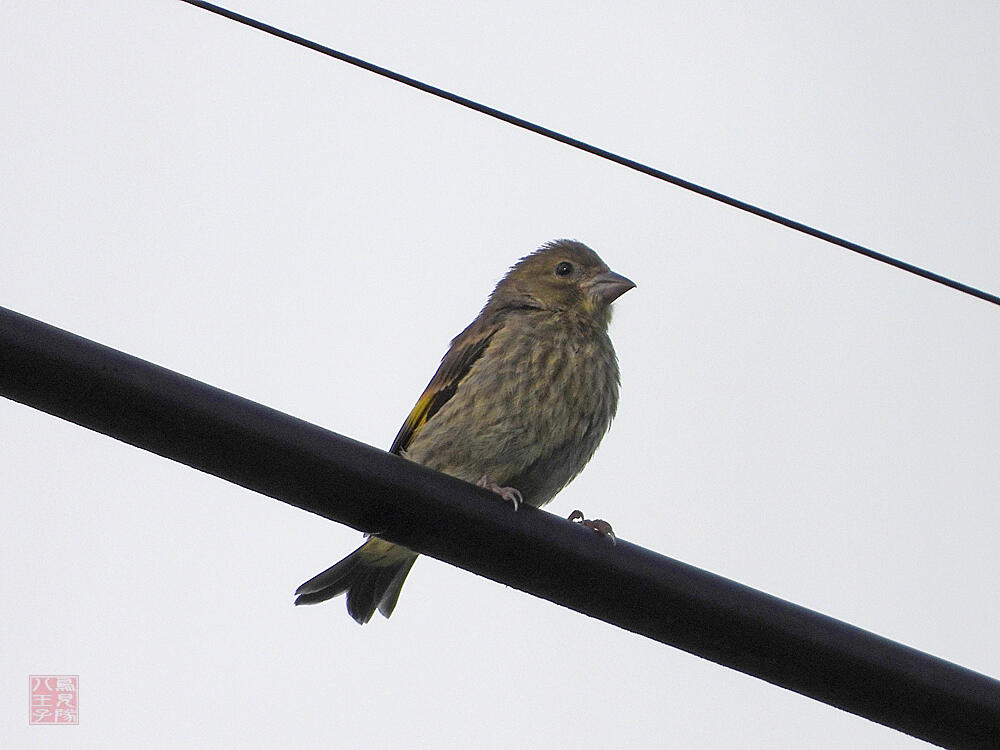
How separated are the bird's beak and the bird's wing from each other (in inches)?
22.3

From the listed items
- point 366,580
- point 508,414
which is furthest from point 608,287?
point 366,580

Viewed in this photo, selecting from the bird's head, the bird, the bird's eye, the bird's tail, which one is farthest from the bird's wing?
the bird's eye

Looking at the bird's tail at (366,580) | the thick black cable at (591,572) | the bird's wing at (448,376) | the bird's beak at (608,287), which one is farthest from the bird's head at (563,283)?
the thick black cable at (591,572)

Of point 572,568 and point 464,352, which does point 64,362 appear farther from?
point 464,352

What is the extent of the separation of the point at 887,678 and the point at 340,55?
2.06 meters

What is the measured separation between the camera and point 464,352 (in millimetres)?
5840

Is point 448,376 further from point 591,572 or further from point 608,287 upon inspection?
point 591,572

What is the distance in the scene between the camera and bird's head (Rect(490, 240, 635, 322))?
20.3ft

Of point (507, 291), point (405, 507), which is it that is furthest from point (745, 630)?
point (507, 291)

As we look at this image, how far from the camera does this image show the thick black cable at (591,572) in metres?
2.98

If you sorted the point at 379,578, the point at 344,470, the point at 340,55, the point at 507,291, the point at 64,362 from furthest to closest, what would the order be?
the point at 507,291
the point at 379,578
the point at 340,55
the point at 344,470
the point at 64,362

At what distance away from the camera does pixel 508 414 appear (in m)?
5.38

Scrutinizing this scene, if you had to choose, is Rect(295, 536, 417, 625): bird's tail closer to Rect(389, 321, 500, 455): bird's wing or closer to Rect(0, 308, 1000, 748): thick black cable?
Rect(389, 321, 500, 455): bird's wing

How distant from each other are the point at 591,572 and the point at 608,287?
3.24 meters
